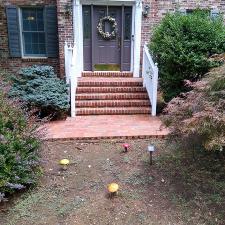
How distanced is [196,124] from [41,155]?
7.91 feet

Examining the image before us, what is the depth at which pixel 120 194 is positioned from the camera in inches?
159

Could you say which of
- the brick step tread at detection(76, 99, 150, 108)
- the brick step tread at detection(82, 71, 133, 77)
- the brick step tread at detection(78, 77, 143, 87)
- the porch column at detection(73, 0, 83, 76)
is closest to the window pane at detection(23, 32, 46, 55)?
the porch column at detection(73, 0, 83, 76)

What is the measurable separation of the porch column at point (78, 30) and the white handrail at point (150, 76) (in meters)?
1.91

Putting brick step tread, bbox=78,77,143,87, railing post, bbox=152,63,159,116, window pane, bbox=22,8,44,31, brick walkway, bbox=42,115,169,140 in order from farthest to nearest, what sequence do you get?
window pane, bbox=22,8,44,31
brick step tread, bbox=78,77,143,87
railing post, bbox=152,63,159,116
brick walkway, bbox=42,115,169,140

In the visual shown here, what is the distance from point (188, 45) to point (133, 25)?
2440mm

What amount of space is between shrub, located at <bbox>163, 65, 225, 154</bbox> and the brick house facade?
4728 millimetres

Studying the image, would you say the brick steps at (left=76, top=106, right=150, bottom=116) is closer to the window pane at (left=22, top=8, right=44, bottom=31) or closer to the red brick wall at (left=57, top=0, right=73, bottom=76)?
the red brick wall at (left=57, top=0, right=73, bottom=76)

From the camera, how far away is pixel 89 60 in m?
9.05

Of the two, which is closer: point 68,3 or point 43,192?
point 43,192

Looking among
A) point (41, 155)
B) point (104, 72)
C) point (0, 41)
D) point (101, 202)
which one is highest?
point (0, 41)

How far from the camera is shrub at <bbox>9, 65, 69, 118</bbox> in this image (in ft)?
22.2

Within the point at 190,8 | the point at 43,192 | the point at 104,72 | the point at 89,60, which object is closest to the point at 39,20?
the point at 89,60

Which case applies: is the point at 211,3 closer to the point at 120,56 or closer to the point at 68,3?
the point at 120,56

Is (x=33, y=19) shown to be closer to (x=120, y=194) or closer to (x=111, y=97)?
(x=111, y=97)
